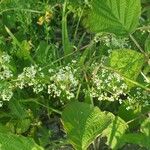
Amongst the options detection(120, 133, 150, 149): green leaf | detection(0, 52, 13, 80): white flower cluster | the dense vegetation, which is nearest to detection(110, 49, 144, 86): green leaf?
the dense vegetation

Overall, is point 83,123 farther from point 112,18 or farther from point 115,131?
point 112,18

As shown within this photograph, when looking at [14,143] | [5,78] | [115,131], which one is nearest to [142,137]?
[115,131]

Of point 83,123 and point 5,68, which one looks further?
point 5,68

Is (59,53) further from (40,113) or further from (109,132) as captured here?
(109,132)

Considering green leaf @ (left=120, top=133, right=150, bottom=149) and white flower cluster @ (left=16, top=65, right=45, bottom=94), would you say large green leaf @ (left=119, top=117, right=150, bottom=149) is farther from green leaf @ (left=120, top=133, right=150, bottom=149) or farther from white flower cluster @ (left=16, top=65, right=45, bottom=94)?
white flower cluster @ (left=16, top=65, right=45, bottom=94)

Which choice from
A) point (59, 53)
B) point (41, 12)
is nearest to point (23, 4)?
point (41, 12)

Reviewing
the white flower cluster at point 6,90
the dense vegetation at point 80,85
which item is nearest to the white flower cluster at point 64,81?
the dense vegetation at point 80,85

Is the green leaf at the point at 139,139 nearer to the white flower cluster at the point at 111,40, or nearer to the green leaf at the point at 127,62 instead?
the green leaf at the point at 127,62
